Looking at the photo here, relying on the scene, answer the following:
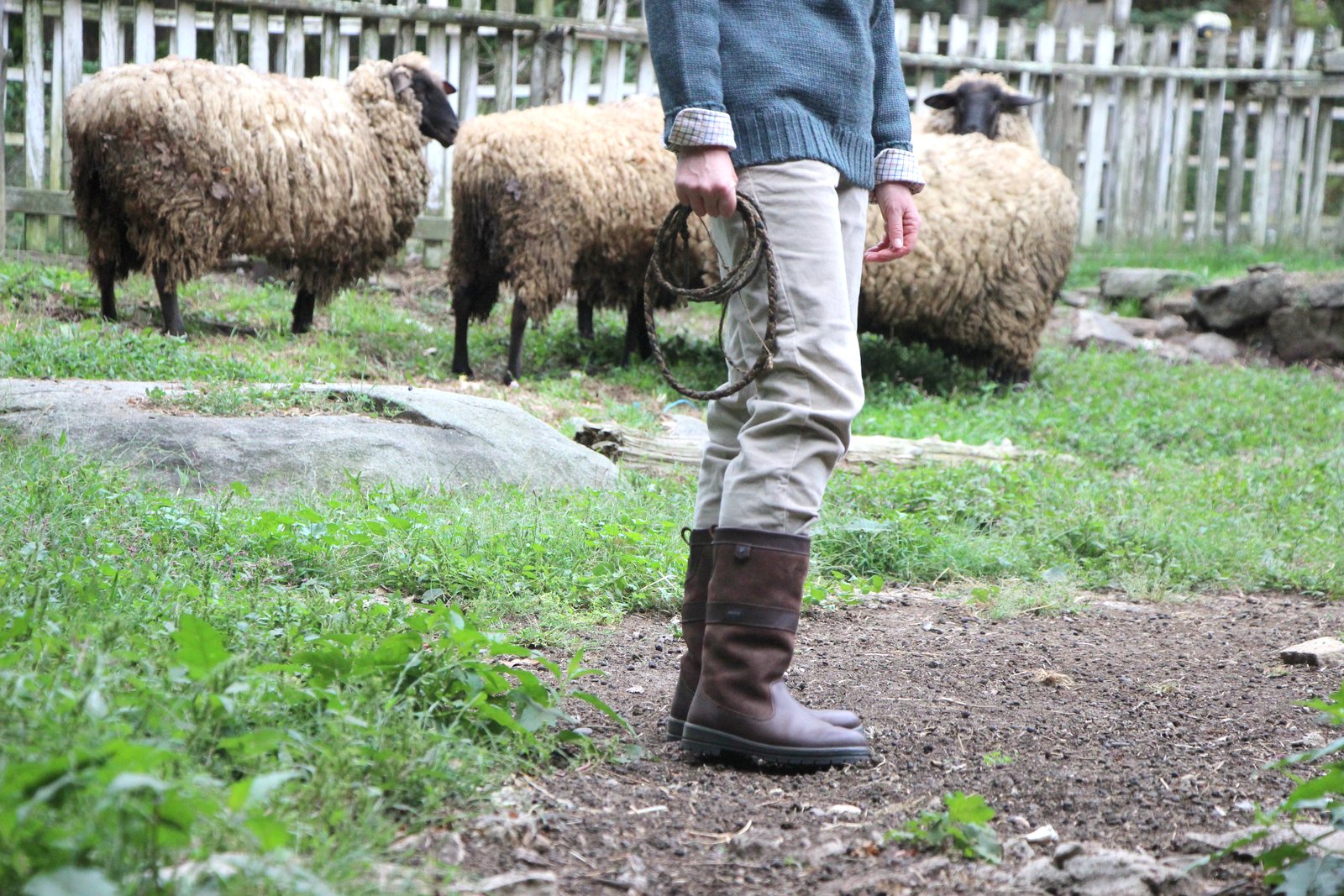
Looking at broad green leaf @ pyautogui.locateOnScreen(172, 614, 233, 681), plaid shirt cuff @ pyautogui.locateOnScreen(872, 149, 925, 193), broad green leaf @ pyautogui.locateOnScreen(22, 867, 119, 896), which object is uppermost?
plaid shirt cuff @ pyautogui.locateOnScreen(872, 149, 925, 193)

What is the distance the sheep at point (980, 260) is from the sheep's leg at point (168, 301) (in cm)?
405

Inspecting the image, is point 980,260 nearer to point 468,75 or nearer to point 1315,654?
point 468,75

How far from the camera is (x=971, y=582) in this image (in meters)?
4.37

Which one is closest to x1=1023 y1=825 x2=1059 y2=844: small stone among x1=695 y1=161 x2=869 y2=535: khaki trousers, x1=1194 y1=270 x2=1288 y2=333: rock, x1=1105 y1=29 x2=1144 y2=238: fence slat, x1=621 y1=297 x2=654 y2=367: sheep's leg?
x1=695 y1=161 x2=869 y2=535: khaki trousers

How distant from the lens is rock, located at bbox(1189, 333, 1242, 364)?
990 cm

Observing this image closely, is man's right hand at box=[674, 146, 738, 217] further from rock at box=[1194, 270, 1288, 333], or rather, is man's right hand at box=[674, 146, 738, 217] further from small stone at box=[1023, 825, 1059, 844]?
rock at box=[1194, 270, 1288, 333]

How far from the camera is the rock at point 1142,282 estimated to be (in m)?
11.0

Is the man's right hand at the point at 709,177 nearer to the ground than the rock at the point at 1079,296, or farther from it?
farther from it

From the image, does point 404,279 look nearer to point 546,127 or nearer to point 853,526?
point 546,127

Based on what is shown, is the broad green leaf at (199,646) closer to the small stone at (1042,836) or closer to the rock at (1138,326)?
the small stone at (1042,836)

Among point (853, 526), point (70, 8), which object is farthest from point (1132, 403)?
point (70, 8)

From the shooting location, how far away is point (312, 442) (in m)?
4.54

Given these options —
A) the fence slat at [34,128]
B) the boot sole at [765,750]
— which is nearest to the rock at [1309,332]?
the boot sole at [765,750]

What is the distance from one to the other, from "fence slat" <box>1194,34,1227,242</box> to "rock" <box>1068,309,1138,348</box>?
2.92 meters
